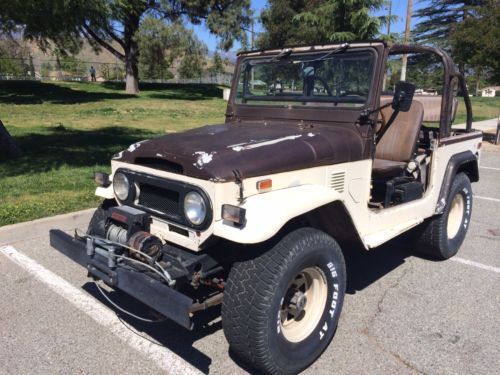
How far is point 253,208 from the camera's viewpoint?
258cm

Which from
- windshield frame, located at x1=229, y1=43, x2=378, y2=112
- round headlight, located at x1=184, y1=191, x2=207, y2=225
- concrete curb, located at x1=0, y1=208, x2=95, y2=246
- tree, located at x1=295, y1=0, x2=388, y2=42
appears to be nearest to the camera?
round headlight, located at x1=184, y1=191, x2=207, y2=225

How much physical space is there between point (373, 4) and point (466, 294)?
1882cm

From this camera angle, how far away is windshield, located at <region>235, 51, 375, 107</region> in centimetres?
363

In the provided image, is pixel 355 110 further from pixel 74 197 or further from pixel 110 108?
pixel 110 108

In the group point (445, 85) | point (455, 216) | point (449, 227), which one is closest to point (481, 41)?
point (455, 216)

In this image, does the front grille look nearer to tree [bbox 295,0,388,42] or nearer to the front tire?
the front tire

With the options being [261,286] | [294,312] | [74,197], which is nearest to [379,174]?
[294,312]

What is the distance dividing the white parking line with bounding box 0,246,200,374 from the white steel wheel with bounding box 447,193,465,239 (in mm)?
3373

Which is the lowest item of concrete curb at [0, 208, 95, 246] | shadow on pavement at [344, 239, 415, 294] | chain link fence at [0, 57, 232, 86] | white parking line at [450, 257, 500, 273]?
white parking line at [450, 257, 500, 273]

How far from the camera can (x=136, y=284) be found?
257 cm

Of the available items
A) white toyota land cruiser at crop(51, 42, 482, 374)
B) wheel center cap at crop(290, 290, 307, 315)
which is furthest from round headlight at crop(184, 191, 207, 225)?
wheel center cap at crop(290, 290, 307, 315)

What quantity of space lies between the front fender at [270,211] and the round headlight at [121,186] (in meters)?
0.95

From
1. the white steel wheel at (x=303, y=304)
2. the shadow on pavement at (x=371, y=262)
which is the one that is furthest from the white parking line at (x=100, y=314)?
the shadow on pavement at (x=371, y=262)

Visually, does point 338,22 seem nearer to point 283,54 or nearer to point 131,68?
point 131,68
